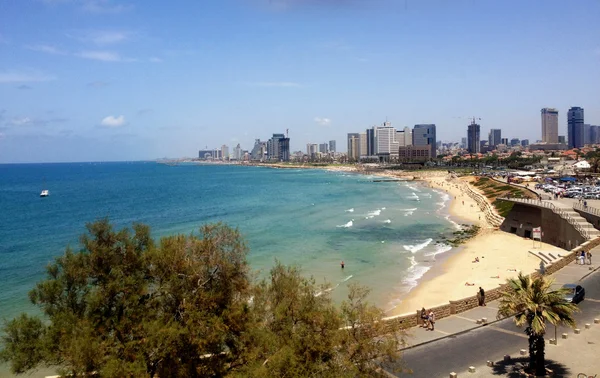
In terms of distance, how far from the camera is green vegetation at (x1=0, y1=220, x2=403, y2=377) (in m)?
9.85

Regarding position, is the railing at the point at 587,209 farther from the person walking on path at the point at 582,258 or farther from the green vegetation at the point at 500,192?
the green vegetation at the point at 500,192

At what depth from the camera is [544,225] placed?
39.5 metres

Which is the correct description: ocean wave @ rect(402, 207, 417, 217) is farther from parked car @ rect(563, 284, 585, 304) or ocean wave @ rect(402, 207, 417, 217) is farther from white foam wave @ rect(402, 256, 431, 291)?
parked car @ rect(563, 284, 585, 304)

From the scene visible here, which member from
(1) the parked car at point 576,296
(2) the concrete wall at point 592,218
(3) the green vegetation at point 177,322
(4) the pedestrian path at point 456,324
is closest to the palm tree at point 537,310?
(4) the pedestrian path at point 456,324

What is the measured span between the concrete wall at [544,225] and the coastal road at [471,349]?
19190mm

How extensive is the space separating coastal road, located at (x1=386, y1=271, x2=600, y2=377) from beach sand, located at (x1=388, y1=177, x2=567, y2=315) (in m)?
8.50

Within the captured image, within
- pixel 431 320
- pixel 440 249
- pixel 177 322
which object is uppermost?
pixel 177 322

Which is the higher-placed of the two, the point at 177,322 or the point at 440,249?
the point at 177,322

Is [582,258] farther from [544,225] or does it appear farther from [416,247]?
[416,247]

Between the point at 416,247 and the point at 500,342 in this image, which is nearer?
the point at 500,342

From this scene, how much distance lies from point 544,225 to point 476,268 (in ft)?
32.5

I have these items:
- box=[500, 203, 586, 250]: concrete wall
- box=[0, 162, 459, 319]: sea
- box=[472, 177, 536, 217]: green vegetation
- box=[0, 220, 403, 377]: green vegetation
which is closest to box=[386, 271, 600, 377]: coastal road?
box=[0, 220, 403, 377]: green vegetation

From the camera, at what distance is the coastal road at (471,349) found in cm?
1380

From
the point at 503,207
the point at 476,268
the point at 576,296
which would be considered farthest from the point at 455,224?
the point at 576,296
